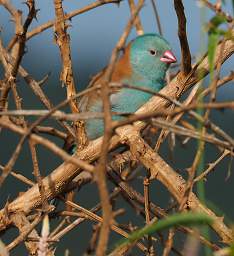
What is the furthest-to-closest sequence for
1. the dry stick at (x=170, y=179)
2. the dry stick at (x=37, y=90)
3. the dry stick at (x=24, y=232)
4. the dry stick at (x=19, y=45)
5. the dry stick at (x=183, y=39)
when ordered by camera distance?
the dry stick at (x=37, y=90) < the dry stick at (x=19, y=45) < the dry stick at (x=183, y=39) < the dry stick at (x=24, y=232) < the dry stick at (x=170, y=179)

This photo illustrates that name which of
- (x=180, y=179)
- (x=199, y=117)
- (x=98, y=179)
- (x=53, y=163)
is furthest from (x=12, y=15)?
(x=53, y=163)

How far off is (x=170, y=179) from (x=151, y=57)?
7.30ft

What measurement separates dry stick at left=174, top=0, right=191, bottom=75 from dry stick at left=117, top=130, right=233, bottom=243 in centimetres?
20

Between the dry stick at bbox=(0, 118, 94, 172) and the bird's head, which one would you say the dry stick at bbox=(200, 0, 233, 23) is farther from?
the bird's head

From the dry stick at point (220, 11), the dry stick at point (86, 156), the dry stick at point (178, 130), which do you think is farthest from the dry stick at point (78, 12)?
the dry stick at point (178, 130)

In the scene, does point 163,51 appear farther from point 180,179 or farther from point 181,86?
point 180,179

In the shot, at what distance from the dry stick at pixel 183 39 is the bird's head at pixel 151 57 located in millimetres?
1877

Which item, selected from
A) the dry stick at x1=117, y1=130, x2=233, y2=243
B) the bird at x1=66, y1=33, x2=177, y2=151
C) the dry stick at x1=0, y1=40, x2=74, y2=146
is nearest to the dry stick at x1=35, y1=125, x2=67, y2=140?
the dry stick at x1=0, y1=40, x2=74, y2=146

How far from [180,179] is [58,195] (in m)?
0.44

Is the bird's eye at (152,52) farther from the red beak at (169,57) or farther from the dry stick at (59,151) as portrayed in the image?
the dry stick at (59,151)

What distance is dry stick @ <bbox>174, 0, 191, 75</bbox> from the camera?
179 cm

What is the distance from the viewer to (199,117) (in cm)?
115

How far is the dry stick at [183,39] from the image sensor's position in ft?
5.86

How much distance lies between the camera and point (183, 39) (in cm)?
179
